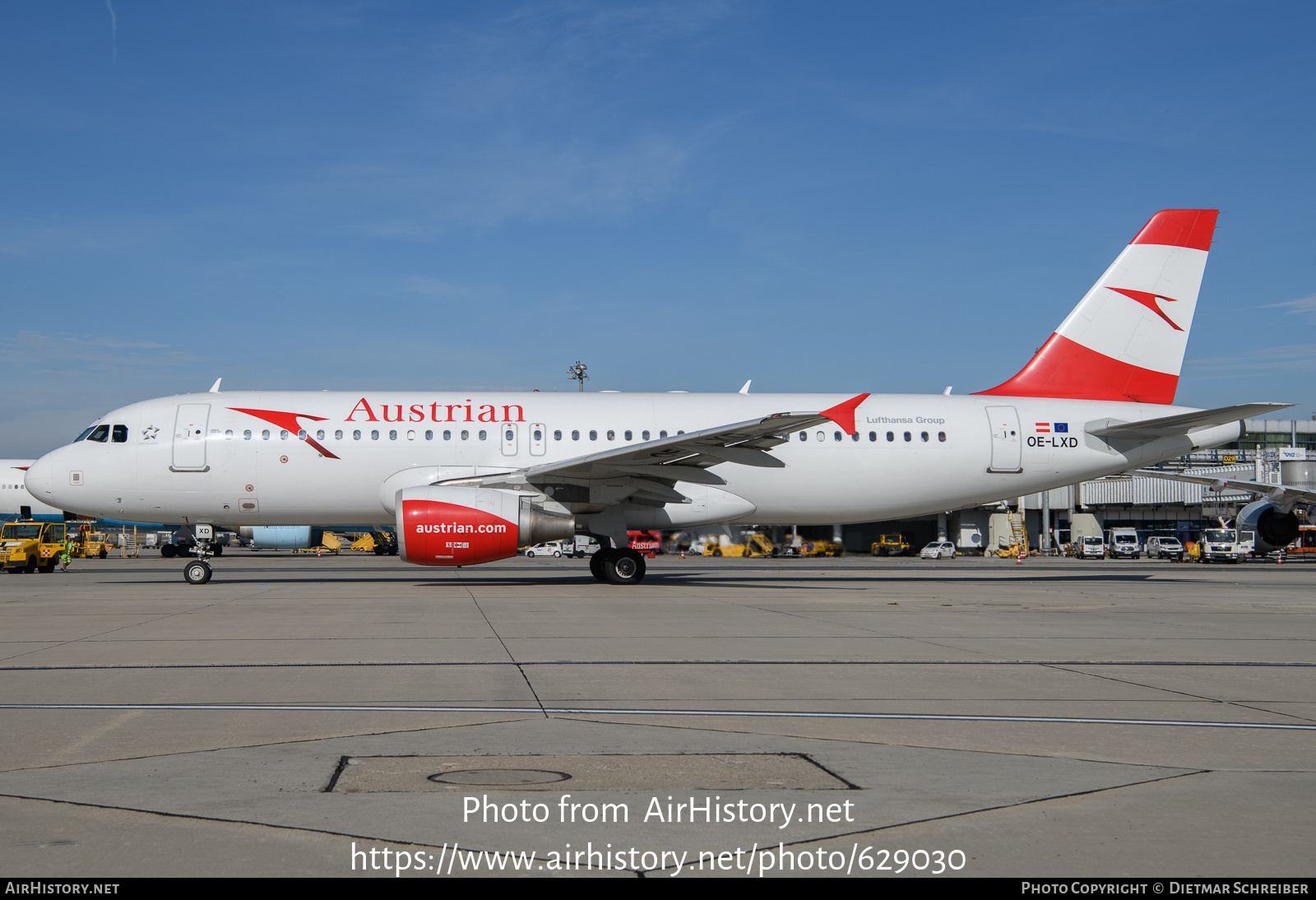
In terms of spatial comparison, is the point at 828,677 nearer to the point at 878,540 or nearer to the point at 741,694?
the point at 741,694

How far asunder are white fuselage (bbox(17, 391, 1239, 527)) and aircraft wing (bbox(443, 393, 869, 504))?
85 centimetres

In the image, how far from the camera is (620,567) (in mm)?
20578

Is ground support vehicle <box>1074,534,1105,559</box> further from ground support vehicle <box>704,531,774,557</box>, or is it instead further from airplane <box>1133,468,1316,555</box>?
ground support vehicle <box>704,531,774,557</box>

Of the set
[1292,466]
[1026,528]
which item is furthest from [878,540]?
[1292,466]

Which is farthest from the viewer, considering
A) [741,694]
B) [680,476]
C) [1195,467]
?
[1195,467]

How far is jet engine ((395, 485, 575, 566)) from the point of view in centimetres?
1794

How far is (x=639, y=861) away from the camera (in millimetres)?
3568

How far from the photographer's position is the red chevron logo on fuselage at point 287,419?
67.2 ft

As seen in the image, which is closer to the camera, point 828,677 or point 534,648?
point 828,677

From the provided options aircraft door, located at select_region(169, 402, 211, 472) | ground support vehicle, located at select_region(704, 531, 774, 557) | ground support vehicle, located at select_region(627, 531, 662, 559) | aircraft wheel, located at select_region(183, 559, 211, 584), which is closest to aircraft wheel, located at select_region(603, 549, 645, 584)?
aircraft wheel, located at select_region(183, 559, 211, 584)

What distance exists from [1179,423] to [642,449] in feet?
38.2

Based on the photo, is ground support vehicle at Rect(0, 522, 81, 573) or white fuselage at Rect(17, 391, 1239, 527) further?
ground support vehicle at Rect(0, 522, 81, 573)

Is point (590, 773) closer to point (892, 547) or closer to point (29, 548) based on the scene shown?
point (29, 548)
